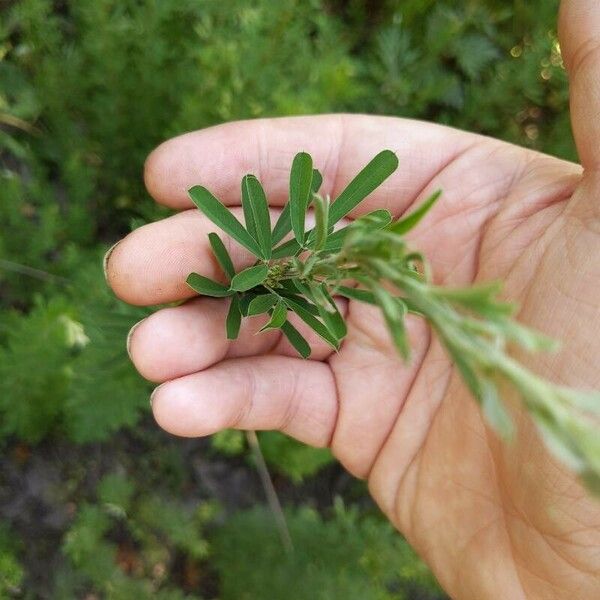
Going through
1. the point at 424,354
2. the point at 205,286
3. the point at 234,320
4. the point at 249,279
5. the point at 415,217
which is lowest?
the point at 424,354

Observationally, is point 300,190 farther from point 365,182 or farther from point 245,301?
point 245,301

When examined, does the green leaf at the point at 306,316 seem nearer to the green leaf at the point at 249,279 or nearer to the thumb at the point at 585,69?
the green leaf at the point at 249,279

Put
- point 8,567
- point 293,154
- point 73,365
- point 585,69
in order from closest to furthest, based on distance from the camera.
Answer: point 585,69 < point 293,154 < point 8,567 < point 73,365

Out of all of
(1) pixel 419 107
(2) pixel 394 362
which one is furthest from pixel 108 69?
(2) pixel 394 362

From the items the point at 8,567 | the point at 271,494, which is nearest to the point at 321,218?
the point at 8,567

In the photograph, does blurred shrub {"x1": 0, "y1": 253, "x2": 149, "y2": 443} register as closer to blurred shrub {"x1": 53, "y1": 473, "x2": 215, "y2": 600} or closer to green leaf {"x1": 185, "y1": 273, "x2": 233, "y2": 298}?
blurred shrub {"x1": 53, "y1": 473, "x2": 215, "y2": 600}

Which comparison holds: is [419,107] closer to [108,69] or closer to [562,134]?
[562,134]

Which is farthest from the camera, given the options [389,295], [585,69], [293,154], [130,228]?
[130,228]

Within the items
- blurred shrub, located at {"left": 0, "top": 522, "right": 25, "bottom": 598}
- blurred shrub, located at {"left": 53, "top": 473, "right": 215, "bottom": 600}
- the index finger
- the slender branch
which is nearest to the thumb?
the index finger
